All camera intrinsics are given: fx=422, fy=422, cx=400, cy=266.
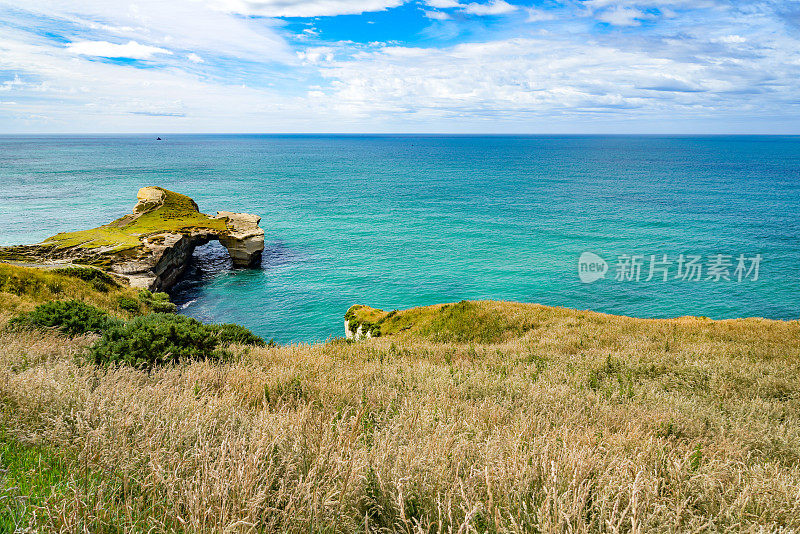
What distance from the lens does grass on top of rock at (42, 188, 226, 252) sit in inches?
1697

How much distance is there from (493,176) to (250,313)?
105 meters

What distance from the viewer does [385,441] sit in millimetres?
4574

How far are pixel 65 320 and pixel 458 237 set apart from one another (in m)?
53.5

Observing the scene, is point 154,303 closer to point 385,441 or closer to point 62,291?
point 62,291

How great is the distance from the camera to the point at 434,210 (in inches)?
3152

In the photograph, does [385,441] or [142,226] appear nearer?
[385,441]

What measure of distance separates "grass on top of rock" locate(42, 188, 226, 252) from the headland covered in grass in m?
36.5

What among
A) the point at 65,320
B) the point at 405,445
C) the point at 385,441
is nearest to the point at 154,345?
the point at 65,320

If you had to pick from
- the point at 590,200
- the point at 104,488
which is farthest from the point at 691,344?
the point at 590,200

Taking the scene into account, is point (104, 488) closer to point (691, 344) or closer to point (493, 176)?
point (691, 344)

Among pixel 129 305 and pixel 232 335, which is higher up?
pixel 232 335

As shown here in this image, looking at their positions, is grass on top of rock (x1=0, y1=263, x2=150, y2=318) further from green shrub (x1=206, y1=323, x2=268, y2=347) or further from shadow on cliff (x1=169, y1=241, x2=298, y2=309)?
shadow on cliff (x1=169, y1=241, x2=298, y2=309)

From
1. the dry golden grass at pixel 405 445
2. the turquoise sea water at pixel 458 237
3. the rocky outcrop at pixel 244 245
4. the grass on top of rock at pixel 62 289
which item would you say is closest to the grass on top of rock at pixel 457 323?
the dry golden grass at pixel 405 445

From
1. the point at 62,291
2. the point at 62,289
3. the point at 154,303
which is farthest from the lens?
the point at 154,303
